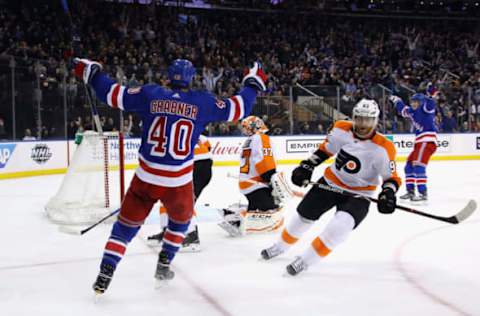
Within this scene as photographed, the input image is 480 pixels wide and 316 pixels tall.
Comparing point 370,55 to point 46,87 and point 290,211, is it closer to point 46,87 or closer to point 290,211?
point 46,87

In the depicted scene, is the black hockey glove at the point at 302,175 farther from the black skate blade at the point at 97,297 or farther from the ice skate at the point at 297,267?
the black skate blade at the point at 97,297

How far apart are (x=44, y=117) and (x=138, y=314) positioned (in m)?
7.83

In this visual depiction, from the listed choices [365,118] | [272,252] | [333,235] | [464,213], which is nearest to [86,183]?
[272,252]

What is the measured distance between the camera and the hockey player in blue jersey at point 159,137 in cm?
305

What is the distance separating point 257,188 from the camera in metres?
4.68

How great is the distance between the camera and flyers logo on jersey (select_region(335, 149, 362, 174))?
3.48 metres

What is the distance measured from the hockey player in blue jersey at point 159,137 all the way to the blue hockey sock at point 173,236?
0.25ft

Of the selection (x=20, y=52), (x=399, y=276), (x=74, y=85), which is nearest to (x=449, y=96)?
(x=74, y=85)

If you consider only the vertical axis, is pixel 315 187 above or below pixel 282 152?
above

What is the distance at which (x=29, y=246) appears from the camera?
447cm

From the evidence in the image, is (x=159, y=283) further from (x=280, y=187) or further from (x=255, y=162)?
(x=255, y=162)

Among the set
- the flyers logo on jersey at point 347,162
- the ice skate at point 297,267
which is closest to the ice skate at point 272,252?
the ice skate at point 297,267

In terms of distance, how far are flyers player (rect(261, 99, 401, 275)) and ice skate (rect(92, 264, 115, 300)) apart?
3.76ft

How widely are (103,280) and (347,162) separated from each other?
5.32 ft
